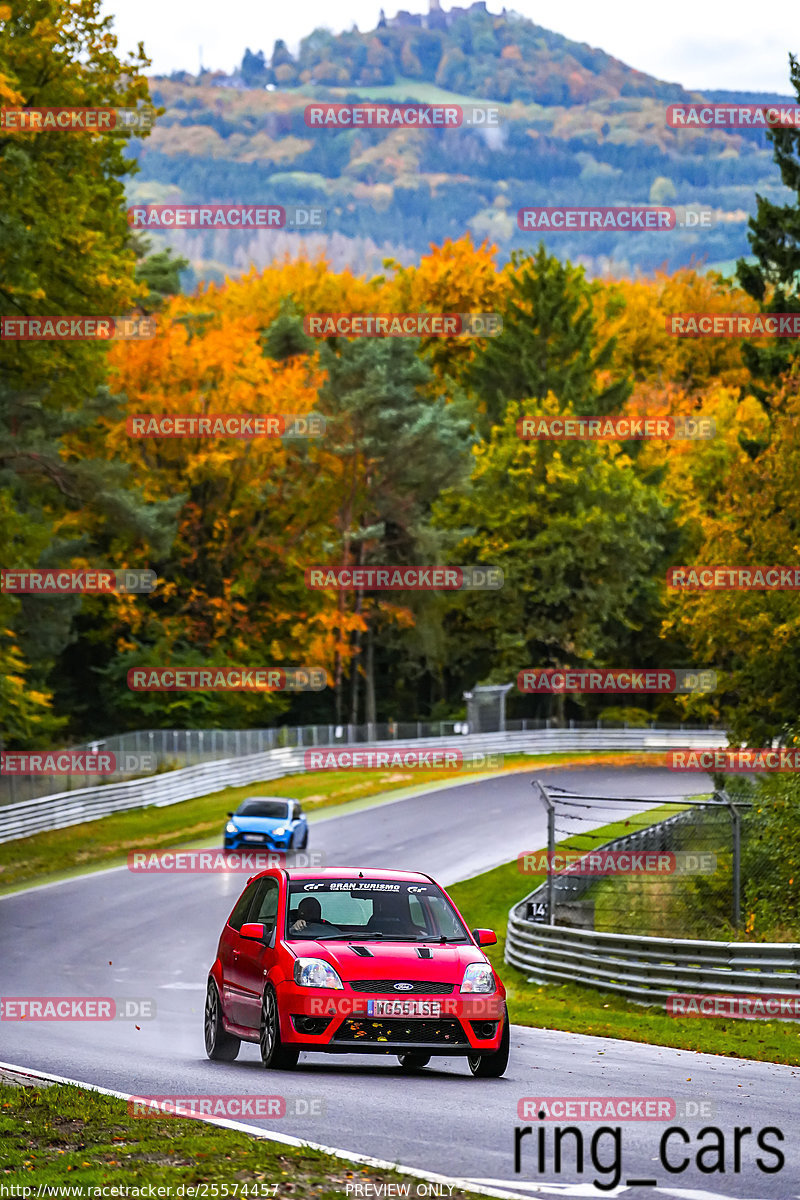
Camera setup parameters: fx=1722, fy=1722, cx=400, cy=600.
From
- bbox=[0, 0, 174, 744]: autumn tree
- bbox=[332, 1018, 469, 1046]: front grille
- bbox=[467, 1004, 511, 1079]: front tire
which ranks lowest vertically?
bbox=[467, 1004, 511, 1079]: front tire

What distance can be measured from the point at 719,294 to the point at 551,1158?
90.5m

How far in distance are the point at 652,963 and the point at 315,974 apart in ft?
31.5

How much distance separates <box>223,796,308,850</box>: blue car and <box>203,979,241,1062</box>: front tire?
74.9ft

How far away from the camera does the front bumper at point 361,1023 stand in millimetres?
11977

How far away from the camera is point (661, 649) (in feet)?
257

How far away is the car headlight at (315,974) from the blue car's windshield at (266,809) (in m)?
25.3

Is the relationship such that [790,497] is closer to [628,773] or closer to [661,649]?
[628,773]

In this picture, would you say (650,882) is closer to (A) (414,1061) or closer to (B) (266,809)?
(A) (414,1061)

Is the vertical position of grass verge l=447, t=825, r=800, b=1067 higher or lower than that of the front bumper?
lower

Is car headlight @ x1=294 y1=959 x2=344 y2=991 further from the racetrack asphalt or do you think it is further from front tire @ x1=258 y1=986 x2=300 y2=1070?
the racetrack asphalt

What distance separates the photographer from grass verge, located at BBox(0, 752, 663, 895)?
125 ft

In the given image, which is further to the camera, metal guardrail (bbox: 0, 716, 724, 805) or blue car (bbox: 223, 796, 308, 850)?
metal guardrail (bbox: 0, 716, 724, 805)

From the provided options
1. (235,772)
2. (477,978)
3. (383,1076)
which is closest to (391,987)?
(477,978)

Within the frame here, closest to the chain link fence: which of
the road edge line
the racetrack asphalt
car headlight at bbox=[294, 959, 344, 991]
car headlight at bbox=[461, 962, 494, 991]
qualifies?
the racetrack asphalt
